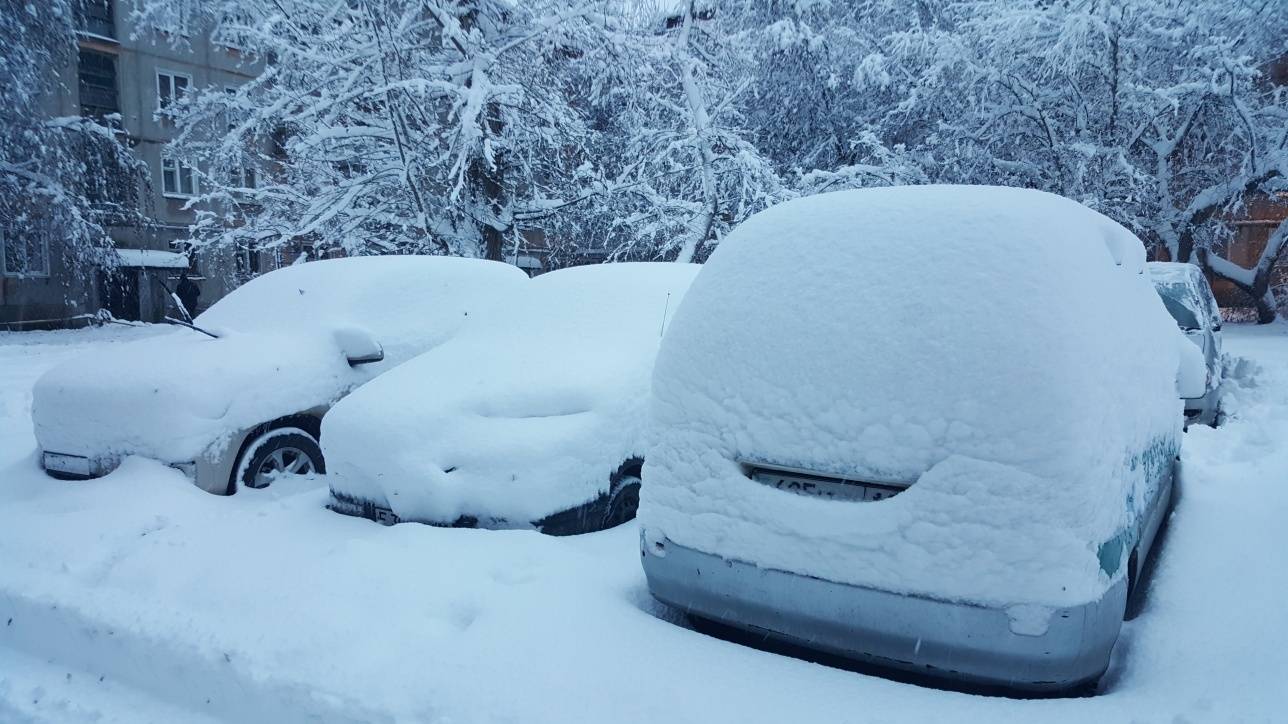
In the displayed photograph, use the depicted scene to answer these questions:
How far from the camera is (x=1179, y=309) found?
23.6ft

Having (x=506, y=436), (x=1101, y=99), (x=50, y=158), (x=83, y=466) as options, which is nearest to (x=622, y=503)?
(x=506, y=436)

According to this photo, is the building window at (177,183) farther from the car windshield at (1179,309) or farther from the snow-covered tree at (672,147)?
the car windshield at (1179,309)

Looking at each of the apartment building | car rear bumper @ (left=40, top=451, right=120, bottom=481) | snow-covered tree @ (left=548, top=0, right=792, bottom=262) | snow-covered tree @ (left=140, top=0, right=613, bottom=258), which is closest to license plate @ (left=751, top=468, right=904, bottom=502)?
car rear bumper @ (left=40, top=451, right=120, bottom=481)

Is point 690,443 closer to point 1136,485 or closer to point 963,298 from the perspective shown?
point 963,298

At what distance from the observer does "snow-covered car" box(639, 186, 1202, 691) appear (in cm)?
225

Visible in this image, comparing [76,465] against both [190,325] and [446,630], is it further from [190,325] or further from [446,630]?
[446,630]

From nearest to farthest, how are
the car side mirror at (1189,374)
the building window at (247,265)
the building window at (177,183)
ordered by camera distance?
1. the car side mirror at (1189,374)
2. the building window at (247,265)
3. the building window at (177,183)

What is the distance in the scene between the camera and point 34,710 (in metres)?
2.85

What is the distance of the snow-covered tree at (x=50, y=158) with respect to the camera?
47.3 ft

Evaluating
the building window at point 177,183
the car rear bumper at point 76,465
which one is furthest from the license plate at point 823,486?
the building window at point 177,183

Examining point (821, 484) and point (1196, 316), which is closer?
point (821, 484)

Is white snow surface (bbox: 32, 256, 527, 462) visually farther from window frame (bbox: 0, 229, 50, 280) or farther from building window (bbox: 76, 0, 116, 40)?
building window (bbox: 76, 0, 116, 40)

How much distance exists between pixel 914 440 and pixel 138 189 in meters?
25.8

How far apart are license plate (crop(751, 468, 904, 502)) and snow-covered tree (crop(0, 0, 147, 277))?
17.2m
